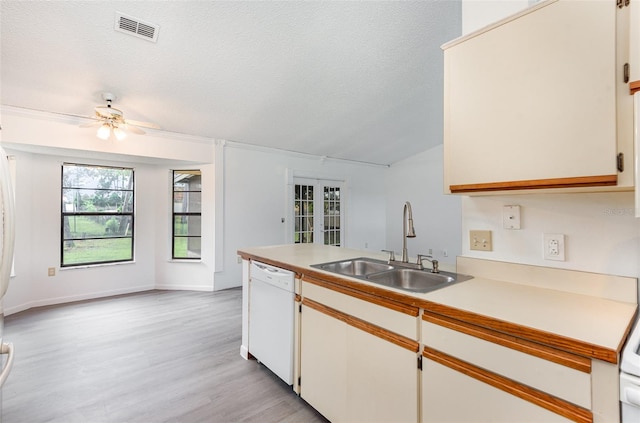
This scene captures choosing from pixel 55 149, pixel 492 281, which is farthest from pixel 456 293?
pixel 55 149

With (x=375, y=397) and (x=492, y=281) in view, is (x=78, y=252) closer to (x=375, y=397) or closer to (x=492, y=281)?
(x=375, y=397)

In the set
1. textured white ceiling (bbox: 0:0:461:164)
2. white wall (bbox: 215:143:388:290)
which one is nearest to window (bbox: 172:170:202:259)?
white wall (bbox: 215:143:388:290)

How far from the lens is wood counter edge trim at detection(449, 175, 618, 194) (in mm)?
1066

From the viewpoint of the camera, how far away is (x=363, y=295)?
147 cm

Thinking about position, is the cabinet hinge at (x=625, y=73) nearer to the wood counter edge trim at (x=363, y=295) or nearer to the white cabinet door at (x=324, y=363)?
the wood counter edge trim at (x=363, y=295)

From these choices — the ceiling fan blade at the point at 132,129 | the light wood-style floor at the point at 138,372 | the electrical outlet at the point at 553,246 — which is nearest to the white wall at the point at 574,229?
the electrical outlet at the point at 553,246

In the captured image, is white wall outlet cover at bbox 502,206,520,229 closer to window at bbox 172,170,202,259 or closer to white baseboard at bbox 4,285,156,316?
window at bbox 172,170,202,259

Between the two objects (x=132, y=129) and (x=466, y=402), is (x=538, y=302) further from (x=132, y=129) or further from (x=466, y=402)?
(x=132, y=129)

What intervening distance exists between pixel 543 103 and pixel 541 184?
0.33m

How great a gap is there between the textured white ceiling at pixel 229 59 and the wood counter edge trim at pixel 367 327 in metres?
2.36

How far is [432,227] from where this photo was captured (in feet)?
21.0

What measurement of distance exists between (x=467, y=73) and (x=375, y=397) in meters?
1.64

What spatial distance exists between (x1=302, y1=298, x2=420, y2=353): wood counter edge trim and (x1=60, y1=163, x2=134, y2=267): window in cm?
393

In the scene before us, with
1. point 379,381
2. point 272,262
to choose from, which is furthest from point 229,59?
point 379,381
